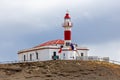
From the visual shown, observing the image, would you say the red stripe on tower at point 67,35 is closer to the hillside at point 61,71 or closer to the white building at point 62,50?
the white building at point 62,50

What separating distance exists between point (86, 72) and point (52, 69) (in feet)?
14.2

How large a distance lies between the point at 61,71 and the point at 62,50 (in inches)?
304

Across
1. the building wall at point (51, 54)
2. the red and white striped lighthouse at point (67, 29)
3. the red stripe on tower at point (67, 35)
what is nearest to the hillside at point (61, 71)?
the building wall at point (51, 54)

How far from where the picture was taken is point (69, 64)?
64.6 meters

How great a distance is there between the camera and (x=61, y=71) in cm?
6262

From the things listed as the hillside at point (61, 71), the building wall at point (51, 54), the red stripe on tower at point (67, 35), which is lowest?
the hillside at point (61, 71)

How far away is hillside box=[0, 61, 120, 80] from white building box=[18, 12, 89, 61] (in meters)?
4.35

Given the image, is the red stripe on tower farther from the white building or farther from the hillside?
the hillside

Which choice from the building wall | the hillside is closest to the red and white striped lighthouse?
the building wall

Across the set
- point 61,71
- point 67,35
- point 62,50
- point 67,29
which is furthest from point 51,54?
point 61,71

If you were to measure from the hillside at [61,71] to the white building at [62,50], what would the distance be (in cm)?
435

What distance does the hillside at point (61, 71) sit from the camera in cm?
6106

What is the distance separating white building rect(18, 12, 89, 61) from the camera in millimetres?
69688

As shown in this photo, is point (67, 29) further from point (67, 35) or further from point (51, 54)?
point (51, 54)
